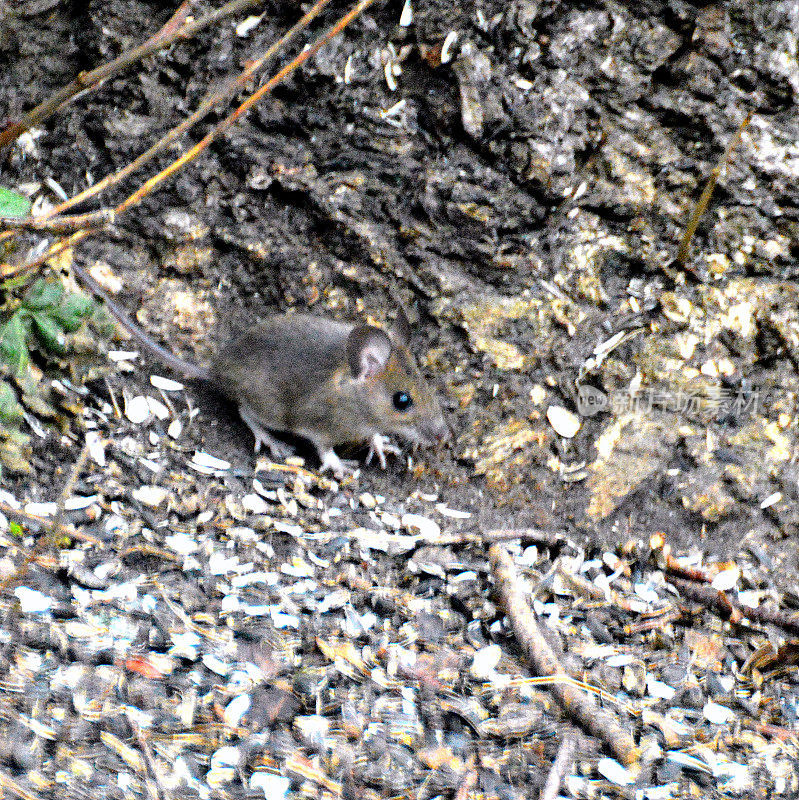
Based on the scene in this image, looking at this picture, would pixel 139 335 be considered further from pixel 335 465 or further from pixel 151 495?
pixel 335 465

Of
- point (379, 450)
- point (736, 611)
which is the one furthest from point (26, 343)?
point (736, 611)

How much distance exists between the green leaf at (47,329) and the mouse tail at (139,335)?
0.56m

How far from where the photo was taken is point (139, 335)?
4160mm

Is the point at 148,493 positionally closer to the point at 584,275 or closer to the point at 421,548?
the point at 421,548

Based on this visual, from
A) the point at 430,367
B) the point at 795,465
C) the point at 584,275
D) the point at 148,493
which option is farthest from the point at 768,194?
the point at 148,493

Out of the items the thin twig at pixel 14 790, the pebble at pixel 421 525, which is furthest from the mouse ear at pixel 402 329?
the thin twig at pixel 14 790

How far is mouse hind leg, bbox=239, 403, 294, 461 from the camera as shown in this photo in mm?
4418

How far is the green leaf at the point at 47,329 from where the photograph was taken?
3.53 meters

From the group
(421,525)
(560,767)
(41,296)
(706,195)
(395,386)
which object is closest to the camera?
(560,767)

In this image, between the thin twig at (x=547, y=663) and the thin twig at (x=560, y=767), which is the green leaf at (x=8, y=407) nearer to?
the thin twig at (x=547, y=663)

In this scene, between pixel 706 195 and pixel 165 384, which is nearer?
pixel 706 195

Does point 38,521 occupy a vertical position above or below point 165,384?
below

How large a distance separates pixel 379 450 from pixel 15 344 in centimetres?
176

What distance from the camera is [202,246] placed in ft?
14.1
